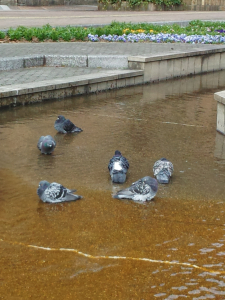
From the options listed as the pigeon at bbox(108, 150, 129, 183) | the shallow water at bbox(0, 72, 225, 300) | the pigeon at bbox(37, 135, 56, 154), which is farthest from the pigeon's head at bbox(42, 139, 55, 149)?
the pigeon at bbox(108, 150, 129, 183)

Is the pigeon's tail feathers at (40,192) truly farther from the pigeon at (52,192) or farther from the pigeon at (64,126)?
the pigeon at (64,126)

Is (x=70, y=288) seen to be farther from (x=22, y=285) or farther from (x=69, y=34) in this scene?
(x=69, y=34)

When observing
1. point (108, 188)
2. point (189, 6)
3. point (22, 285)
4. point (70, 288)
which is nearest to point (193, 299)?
point (70, 288)

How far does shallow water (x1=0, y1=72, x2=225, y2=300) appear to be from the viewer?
9.98 feet

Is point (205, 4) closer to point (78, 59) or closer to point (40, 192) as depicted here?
point (78, 59)

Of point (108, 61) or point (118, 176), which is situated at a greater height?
point (108, 61)

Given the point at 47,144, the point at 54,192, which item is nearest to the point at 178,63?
the point at 47,144

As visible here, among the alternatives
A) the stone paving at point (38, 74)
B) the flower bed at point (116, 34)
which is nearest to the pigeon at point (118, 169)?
the stone paving at point (38, 74)

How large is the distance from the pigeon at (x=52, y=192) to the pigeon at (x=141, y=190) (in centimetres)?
42

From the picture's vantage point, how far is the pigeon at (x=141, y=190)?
4.05 m

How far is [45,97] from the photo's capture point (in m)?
7.69

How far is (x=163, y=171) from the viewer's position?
4566mm

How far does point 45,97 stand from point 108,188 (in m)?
3.53

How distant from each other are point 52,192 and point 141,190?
26.7 inches
